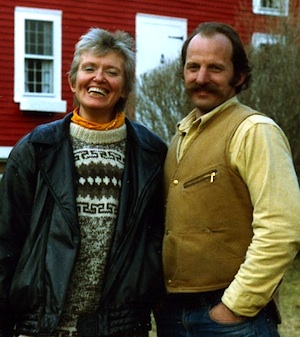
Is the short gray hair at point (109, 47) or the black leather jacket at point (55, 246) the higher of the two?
the short gray hair at point (109, 47)

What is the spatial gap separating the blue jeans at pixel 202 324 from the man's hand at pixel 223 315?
2 centimetres

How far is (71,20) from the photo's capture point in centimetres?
1645

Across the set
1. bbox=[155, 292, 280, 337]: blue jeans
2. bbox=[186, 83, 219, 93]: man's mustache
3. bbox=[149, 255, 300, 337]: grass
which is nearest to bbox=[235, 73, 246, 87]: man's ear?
bbox=[186, 83, 219, 93]: man's mustache

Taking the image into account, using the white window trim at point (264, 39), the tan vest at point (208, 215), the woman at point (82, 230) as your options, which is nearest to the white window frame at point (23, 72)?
the white window trim at point (264, 39)

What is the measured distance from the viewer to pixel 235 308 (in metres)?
3.51

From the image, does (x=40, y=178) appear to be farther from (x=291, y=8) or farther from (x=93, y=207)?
(x=291, y=8)

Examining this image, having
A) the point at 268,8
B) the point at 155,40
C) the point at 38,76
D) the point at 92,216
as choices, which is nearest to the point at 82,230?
the point at 92,216

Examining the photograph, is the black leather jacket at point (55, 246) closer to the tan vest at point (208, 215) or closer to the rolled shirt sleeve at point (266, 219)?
the tan vest at point (208, 215)

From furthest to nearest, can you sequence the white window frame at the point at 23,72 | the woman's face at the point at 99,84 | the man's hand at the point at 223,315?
1. the white window frame at the point at 23,72
2. the woman's face at the point at 99,84
3. the man's hand at the point at 223,315

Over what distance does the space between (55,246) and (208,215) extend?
2.17 ft

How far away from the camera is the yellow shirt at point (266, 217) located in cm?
345

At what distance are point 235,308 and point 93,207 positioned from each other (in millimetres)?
751

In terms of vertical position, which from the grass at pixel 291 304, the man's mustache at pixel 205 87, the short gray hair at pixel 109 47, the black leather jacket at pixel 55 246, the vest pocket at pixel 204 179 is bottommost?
the grass at pixel 291 304

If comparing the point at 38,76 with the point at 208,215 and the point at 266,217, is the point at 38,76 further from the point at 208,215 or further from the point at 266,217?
the point at 266,217
